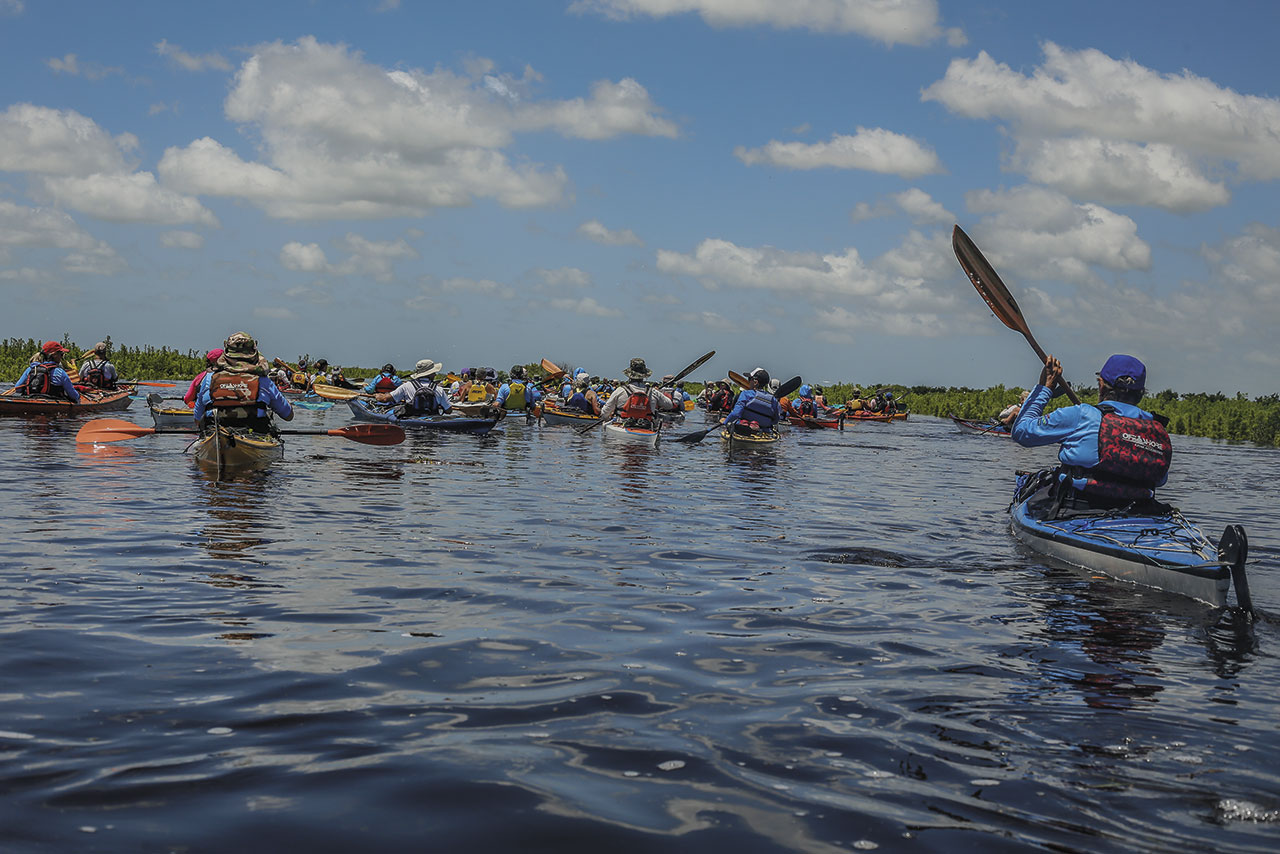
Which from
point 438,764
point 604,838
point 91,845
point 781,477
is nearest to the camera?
point 91,845

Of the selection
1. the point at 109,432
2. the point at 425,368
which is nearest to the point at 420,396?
the point at 425,368

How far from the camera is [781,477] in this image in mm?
19078

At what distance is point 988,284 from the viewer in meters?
13.4

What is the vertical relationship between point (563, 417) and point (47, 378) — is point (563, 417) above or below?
below

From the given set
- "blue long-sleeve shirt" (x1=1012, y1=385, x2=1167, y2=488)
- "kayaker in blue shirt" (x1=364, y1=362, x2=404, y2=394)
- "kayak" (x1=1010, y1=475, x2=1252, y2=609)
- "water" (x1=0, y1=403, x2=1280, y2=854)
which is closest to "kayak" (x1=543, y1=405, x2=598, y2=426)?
"kayaker in blue shirt" (x1=364, y1=362, x2=404, y2=394)

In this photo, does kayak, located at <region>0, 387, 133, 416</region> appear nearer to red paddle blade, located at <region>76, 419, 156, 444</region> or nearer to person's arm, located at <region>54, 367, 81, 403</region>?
person's arm, located at <region>54, 367, 81, 403</region>

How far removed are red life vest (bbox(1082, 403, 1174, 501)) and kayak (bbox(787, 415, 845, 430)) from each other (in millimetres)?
30342

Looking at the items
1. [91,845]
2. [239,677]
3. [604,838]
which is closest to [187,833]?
[91,845]

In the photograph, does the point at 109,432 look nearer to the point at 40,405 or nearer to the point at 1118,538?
the point at 40,405

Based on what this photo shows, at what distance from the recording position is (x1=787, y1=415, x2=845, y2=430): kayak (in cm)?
4012

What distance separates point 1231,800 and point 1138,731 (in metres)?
0.86

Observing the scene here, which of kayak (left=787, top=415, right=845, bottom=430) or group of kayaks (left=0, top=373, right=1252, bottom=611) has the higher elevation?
kayak (left=787, top=415, right=845, bottom=430)

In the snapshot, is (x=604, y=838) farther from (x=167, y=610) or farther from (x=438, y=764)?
(x=167, y=610)

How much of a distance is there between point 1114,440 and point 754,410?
1515 centimetres
